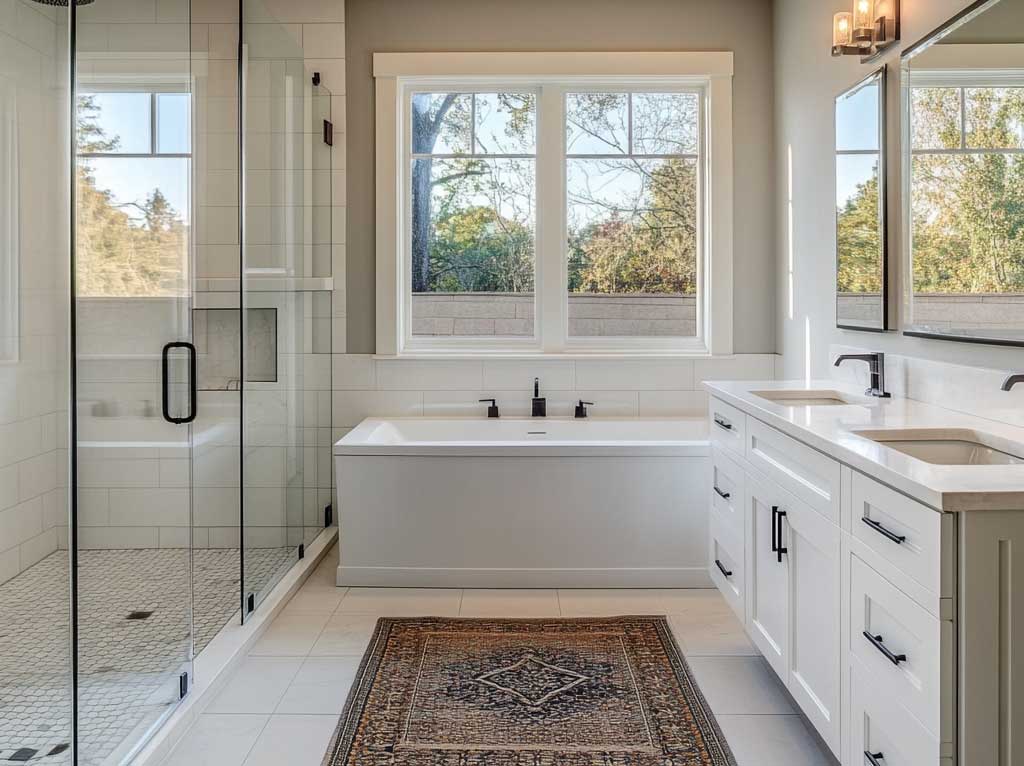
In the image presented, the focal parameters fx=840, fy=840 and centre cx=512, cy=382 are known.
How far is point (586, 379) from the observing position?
14.3ft

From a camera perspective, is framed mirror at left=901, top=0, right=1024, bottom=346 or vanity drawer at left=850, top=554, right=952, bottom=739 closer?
vanity drawer at left=850, top=554, right=952, bottom=739

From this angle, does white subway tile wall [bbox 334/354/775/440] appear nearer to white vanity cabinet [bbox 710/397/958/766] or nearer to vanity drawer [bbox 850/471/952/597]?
white vanity cabinet [bbox 710/397/958/766]

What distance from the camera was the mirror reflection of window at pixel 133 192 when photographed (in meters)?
1.81

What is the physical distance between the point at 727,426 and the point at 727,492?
220mm

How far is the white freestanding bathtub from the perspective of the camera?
3.44 m

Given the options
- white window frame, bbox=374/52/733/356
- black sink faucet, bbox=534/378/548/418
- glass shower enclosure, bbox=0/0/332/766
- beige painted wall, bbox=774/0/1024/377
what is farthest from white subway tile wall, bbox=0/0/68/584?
black sink faucet, bbox=534/378/548/418

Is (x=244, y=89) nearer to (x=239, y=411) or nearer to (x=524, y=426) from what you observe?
(x=239, y=411)

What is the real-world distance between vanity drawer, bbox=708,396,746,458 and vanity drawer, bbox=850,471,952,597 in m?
0.91

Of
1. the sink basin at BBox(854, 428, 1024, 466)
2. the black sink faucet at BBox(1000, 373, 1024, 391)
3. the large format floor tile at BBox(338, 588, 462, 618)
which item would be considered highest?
the black sink faucet at BBox(1000, 373, 1024, 391)

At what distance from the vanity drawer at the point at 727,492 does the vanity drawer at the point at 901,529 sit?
0.89m

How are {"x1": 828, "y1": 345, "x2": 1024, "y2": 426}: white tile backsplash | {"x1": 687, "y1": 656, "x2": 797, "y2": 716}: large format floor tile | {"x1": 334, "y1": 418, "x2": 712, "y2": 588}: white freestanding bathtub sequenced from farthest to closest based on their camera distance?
{"x1": 334, "y1": 418, "x2": 712, "y2": 588}: white freestanding bathtub
{"x1": 687, "y1": 656, "x2": 797, "y2": 716}: large format floor tile
{"x1": 828, "y1": 345, "x2": 1024, "y2": 426}: white tile backsplash

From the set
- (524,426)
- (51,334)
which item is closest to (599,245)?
(524,426)

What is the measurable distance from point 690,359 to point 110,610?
3.09m

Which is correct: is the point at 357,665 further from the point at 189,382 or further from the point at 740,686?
the point at 740,686
